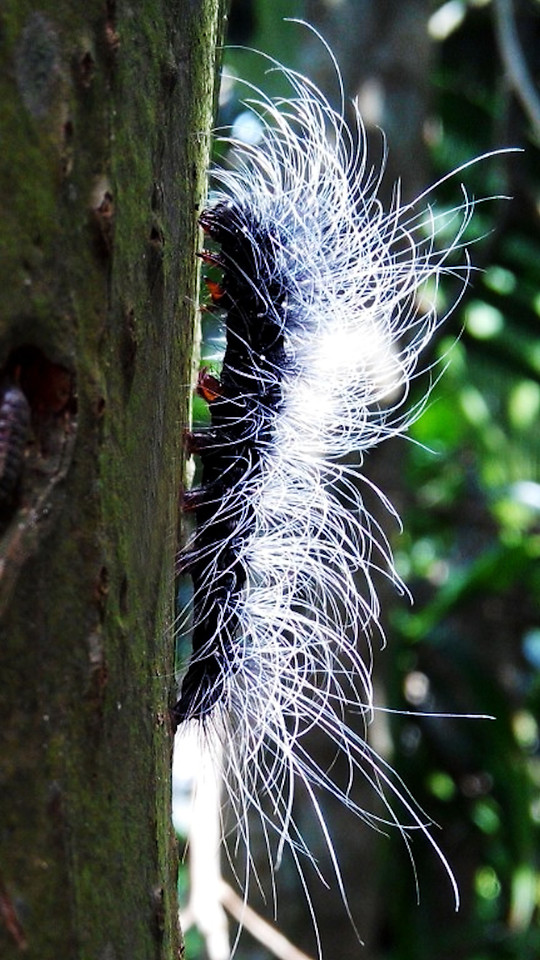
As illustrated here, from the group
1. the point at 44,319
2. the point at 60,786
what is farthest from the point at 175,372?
the point at 60,786

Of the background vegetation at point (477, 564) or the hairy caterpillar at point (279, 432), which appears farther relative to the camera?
the background vegetation at point (477, 564)

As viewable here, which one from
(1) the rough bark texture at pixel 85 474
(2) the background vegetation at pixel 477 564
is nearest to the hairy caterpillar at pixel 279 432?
(1) the rough bark texture at pixel 85 474

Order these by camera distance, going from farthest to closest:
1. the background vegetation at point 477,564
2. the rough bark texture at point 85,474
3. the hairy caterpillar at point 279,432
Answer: the background vegetation at point 477,564, the hairy caterpillar at point 279,432, the rough bark texture at point 85,474

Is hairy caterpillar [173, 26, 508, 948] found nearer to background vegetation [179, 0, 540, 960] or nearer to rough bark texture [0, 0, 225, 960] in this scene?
rough bark texture [0, 0, 225, 960]

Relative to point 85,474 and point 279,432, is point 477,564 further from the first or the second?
point 85,474

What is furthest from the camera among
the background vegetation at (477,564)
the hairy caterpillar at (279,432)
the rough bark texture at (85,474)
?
the background vegetation at (477,564)

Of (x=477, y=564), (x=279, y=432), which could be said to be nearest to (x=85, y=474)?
(x=279, y=432)

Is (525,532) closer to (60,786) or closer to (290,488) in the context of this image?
(290,488)

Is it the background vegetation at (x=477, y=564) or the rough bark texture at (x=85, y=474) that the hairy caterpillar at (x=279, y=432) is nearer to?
the rough bark texture at (x=85, y=474)
